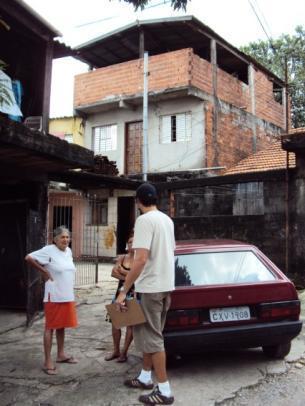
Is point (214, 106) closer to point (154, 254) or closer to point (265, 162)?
point (265, 162)

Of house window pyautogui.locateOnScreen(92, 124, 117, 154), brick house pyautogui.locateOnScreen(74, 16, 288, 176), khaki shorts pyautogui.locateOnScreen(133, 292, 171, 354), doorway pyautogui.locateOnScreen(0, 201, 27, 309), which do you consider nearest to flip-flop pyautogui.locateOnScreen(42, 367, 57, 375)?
khaki shorts pyautogui.locateOnScreen(133, 292, 171, 354)

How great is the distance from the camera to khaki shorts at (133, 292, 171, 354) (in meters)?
3.67

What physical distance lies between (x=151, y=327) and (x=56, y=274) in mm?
1620

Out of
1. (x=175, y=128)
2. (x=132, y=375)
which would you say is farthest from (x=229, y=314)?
(x=175, y=128)

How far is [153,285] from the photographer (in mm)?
3699

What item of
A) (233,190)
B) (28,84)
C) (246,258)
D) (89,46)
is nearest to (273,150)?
(233,190)

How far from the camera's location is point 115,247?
18594 millimetres

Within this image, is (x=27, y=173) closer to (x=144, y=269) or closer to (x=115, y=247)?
(x=144, y=269)

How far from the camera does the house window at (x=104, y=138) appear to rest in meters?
19.8

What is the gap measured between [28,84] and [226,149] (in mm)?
10756

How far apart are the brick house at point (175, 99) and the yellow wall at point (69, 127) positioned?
0.53 m

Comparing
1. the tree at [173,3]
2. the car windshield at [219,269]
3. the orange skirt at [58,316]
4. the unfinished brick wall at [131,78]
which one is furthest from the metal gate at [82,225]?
the tree at [173,3]

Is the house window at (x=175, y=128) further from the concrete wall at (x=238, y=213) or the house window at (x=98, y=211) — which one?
the concrete wall at (x=238, y=213)

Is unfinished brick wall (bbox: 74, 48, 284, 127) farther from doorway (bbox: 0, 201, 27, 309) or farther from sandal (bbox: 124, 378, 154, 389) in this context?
sandal (bbox: 124, 378, 154, 389)
